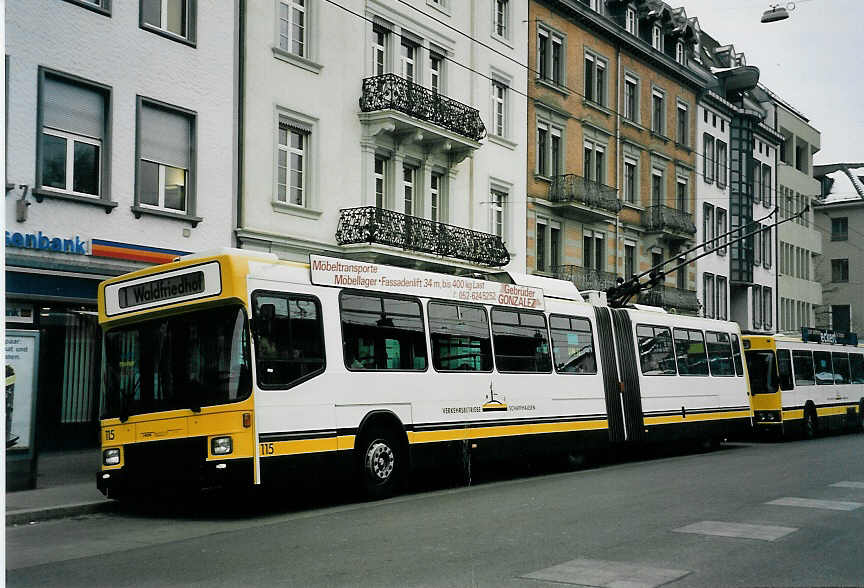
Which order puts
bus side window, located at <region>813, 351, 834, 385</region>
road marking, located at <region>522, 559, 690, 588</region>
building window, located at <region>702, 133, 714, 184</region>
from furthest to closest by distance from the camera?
building window, located at <region>702, 133, 714, 184</region>
bus side window, located at <region>813, 351, 834, 385</region>
road marking, located at <region>522, 559, 690, 588</region>

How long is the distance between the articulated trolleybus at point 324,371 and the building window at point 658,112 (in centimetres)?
2551

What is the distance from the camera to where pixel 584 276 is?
35438 mm

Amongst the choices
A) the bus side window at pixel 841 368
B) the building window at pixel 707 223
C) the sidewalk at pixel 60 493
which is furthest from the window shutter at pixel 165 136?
the building window at pixel 707 223

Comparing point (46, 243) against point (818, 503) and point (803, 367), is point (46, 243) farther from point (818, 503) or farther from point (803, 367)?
point (803, 367)

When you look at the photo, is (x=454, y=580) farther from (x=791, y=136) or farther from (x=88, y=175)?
(x=791, y=136)

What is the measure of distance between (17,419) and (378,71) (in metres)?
15.2

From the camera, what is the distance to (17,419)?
13766 mm

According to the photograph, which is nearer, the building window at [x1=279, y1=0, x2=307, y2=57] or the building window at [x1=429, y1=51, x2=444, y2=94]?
the building window at [x1=279, y1=0, x2=307, y2=57]

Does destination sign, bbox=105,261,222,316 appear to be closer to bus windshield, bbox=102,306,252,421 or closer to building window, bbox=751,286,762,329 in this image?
bus windshield, bbox=102,306,252,421

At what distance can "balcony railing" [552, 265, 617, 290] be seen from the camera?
3456 cm

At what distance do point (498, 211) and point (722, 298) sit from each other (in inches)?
831

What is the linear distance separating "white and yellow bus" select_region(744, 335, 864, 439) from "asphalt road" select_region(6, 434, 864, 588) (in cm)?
1318

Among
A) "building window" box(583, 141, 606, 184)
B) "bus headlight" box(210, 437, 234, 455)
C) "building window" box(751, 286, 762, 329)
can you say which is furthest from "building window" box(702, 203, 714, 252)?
"bus headlight" box(210, 437, 234, 455)

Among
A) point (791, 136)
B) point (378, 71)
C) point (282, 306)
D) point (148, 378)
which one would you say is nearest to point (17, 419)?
point (148, 378)
